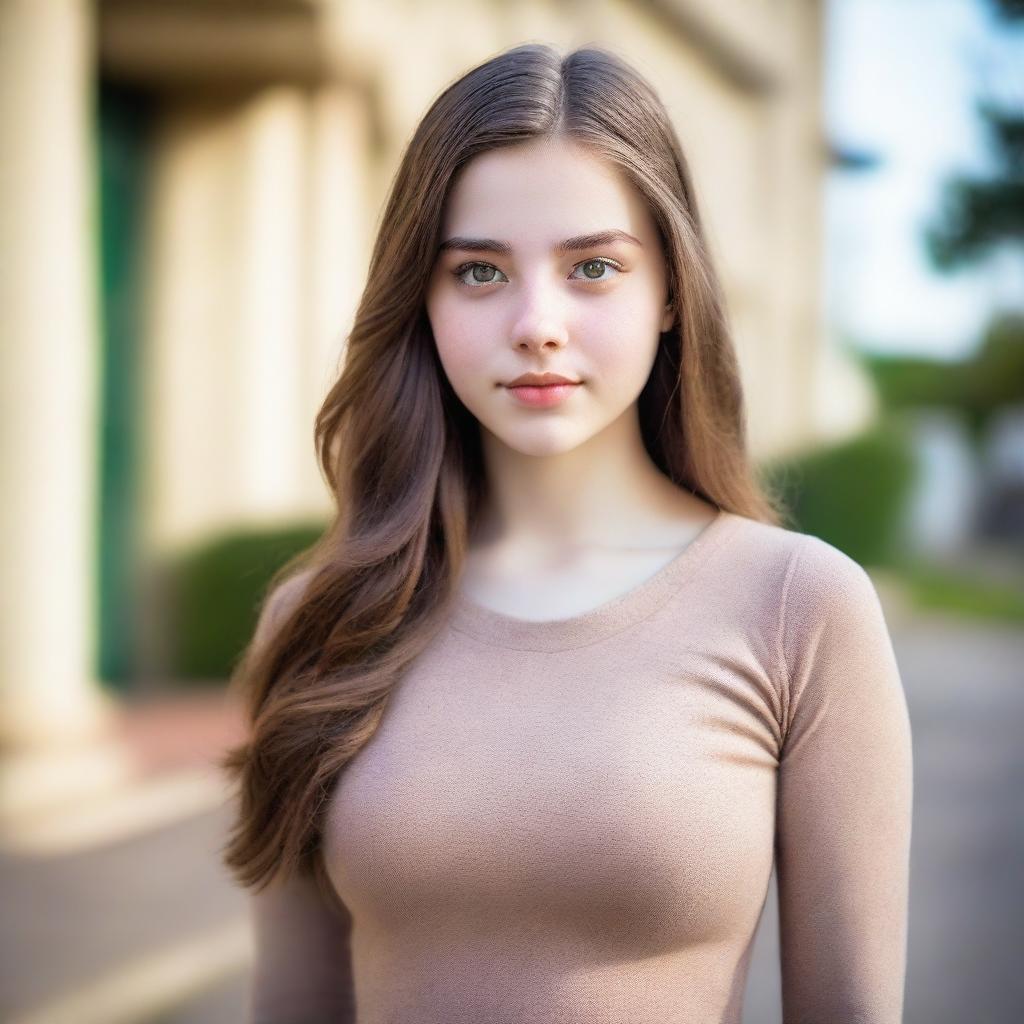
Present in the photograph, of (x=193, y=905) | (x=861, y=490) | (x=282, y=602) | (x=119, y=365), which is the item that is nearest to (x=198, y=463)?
(x=119, y=365)

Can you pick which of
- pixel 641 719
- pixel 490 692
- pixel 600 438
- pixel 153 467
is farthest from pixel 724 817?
pixel 153 467

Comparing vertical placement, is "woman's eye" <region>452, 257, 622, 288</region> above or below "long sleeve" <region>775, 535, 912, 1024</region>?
above

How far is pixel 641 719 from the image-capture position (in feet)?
4.80

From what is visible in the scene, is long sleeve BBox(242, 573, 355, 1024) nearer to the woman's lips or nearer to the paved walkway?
the woman's lips

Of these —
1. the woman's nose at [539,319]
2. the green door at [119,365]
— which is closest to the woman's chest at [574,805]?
the woman's nose at [539,319]

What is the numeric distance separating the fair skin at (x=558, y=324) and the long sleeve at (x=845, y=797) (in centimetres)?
26

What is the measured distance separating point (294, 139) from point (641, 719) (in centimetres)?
640

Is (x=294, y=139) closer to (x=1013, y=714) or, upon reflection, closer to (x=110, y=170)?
(x=110, y=170)

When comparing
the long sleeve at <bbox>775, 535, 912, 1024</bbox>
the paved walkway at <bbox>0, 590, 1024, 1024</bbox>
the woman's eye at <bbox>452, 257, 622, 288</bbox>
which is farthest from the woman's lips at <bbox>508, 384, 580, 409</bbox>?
the paved walkway at <bbox>0, 590, 1024, 1024</bbox>

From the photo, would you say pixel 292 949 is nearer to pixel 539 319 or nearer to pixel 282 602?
pixel 282 602

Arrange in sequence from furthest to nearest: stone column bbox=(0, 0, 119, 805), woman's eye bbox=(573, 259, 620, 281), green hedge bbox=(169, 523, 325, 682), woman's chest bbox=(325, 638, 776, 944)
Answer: green hedge bbox=(169, 523, 325, 682) → stone column bbox=(0, 0, 119, 805) → woman's eye bbox=(573, 259, 620, 281) → woman's chest bbox=(325, 638, 776, 944)

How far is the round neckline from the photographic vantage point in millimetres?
1555

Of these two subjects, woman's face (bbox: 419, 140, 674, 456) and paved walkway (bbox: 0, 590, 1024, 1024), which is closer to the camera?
woman's face (bbox: 419, 140, 674, 456)

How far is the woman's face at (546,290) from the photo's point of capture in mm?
1500
